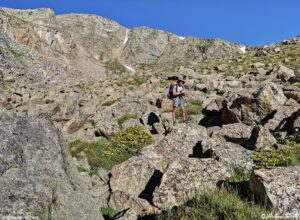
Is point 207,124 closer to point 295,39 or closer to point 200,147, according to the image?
point 200,147

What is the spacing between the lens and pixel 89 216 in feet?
28.5

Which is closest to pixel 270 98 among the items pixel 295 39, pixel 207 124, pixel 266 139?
pixel 207 124

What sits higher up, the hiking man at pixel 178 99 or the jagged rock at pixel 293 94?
the jagged rock at pixel 293 94

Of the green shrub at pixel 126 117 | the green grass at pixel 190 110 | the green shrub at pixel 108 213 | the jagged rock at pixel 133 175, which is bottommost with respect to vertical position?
the green shrub at pixel 108 213

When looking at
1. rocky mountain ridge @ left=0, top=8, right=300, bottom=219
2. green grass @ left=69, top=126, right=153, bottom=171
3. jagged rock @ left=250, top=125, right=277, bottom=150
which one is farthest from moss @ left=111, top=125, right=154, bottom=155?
jagged rock @ left=250, top=125, right=277, bottom=150

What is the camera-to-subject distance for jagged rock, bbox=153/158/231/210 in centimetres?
1071

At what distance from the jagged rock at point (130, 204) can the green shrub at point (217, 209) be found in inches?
34.2

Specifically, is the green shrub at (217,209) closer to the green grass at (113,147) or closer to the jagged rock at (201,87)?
the green grass at (113,147)

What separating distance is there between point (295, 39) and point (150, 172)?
77.8m

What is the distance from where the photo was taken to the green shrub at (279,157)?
514 inches

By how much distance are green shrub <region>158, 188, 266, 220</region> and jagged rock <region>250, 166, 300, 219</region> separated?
0.33 meters

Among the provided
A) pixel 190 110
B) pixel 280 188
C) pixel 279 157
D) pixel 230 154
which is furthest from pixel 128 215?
pixel 190 110

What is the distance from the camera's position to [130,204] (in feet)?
36.9

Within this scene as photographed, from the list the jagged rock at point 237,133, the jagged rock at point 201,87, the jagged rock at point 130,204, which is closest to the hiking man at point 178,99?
the jagged rock at point 237,133
